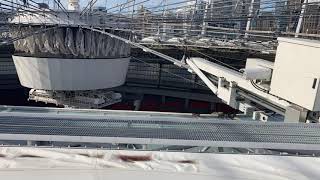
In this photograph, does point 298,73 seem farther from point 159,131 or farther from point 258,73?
point 159,131

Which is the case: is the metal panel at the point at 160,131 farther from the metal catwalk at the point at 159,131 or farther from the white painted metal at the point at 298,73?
the white painted metal at the point at 298,73

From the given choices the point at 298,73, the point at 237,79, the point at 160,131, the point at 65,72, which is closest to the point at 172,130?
the point at 160,131

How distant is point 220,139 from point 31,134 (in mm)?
1429

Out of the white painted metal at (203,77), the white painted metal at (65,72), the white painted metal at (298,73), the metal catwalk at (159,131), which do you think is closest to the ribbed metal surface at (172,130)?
the metal catwalk at (159,131)

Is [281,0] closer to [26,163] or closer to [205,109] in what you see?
[26,163]

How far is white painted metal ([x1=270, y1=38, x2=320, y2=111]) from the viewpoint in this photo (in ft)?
13.6

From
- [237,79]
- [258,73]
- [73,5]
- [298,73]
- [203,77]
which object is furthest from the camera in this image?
[73,5]

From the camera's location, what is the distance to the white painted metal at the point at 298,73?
414 cm

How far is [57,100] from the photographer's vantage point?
13328 mm

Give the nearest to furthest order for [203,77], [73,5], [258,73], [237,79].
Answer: [258,73]
[237,79]
[203,77]
[73,5]

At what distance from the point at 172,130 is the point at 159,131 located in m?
0.12

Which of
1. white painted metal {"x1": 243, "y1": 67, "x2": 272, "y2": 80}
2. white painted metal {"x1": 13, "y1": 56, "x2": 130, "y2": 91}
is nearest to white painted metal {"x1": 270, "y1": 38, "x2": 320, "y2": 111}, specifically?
white painted metal {"x1": 243, "y1": 67, "x2": 272, "y2": 80}

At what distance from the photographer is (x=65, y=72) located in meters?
12.0

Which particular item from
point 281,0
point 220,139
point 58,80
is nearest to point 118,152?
point 220,139
